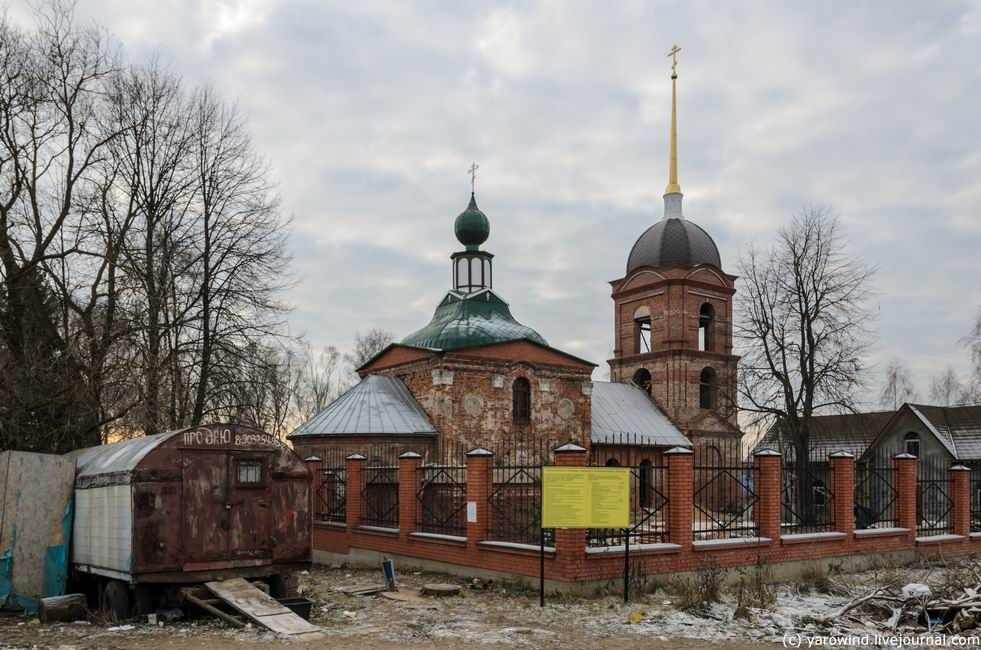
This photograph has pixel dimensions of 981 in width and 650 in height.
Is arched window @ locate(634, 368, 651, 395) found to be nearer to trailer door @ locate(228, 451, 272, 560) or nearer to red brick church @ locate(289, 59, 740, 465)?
red brick church @ locate(289, 59, 740, 465)

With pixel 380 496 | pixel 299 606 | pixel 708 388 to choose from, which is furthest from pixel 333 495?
pixel 708 388

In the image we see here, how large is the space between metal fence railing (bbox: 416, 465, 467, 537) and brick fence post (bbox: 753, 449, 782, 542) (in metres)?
4.94

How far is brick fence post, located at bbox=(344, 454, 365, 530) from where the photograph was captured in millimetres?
17906

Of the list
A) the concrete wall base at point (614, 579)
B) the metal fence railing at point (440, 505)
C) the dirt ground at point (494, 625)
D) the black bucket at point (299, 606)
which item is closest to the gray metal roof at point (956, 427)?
the concrete wall base at point (614, 579)

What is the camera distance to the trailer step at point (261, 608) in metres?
9.84

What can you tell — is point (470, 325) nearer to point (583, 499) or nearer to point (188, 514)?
point (583, 499)

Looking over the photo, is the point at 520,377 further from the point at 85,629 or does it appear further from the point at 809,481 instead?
the point at 85,629

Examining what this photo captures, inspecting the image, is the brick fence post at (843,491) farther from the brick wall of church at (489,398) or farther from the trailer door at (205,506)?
the brick wall of church at (489,398)

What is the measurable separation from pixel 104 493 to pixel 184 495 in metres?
1.16

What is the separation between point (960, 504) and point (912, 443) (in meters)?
14.2

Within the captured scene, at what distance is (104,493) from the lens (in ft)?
36.9

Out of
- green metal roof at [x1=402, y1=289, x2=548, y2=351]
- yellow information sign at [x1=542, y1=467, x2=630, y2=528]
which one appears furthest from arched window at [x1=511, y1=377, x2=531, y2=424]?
yellow information sign at [x1=542, y1=467, x2=630, y2=528]

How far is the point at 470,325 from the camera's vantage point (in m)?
27.2

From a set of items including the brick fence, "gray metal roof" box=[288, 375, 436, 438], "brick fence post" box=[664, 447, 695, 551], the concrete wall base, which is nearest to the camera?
the concrete wall base
